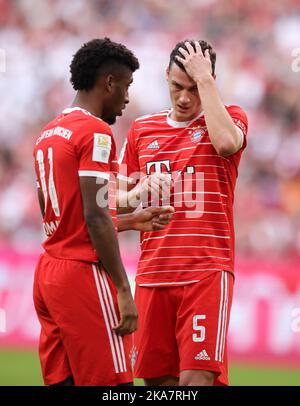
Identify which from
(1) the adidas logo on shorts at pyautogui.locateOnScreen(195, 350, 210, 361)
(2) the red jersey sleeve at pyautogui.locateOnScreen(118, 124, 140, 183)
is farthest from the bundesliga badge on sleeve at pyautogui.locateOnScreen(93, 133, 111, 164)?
(1) the adidas logo on shorts at pyautogui.locateOnScreen(195, 350, 210, 361)

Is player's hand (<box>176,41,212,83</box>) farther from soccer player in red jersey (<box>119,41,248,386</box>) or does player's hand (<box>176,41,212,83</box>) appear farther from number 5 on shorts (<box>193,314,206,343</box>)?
number 5 on shorts (<box>193,314,206,343</box>)

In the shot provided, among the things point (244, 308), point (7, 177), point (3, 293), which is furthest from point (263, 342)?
point (7, 177)

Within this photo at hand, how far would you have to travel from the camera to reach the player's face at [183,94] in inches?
228

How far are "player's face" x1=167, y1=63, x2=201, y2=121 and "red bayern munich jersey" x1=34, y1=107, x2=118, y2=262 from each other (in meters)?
0.92

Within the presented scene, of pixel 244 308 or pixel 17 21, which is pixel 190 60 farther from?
pixel 17 21

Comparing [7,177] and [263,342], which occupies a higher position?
[7,177]

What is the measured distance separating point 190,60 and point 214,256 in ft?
3.88

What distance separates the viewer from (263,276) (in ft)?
36.4

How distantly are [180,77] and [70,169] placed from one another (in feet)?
4.07

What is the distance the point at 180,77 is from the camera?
19.0 feet

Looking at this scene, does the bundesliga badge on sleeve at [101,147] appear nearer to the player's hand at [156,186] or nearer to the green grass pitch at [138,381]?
the player's hand at [156,186]

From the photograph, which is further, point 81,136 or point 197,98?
point 197,98

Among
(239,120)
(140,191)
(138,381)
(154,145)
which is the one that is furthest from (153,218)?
(138,381)

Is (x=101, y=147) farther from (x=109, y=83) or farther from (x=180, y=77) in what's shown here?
(x=180, y=77)
